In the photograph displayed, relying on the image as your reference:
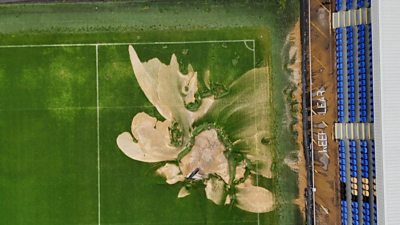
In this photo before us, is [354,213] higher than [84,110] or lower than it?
lower

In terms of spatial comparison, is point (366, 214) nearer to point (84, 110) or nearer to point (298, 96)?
point (298, 96)

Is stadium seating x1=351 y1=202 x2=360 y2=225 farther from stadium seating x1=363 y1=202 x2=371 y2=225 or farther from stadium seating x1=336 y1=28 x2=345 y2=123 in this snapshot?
stadium seating x1=336 y1=28 x2=345 y2=123

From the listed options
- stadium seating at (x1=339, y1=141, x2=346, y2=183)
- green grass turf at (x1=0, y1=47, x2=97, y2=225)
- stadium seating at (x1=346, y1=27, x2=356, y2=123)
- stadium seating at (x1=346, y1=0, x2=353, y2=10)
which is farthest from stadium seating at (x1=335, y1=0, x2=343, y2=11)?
green grass turf at (x1=0, y1=47, x2=97, y2=225)

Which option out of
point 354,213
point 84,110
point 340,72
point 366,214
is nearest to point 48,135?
point 84,110

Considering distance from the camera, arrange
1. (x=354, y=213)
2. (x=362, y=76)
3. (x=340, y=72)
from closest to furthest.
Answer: (x=362, y=76) → (x=354, y=213) → (x=340, y=72)

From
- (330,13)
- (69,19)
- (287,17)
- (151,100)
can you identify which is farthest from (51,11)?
(330,13)

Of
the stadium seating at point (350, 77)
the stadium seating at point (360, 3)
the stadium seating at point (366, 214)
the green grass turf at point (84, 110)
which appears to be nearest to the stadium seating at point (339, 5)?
the stadium seating at point (360, 3)

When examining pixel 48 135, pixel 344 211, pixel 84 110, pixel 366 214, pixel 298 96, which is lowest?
pixel 344 211

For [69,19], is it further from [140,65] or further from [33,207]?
[33,207]
